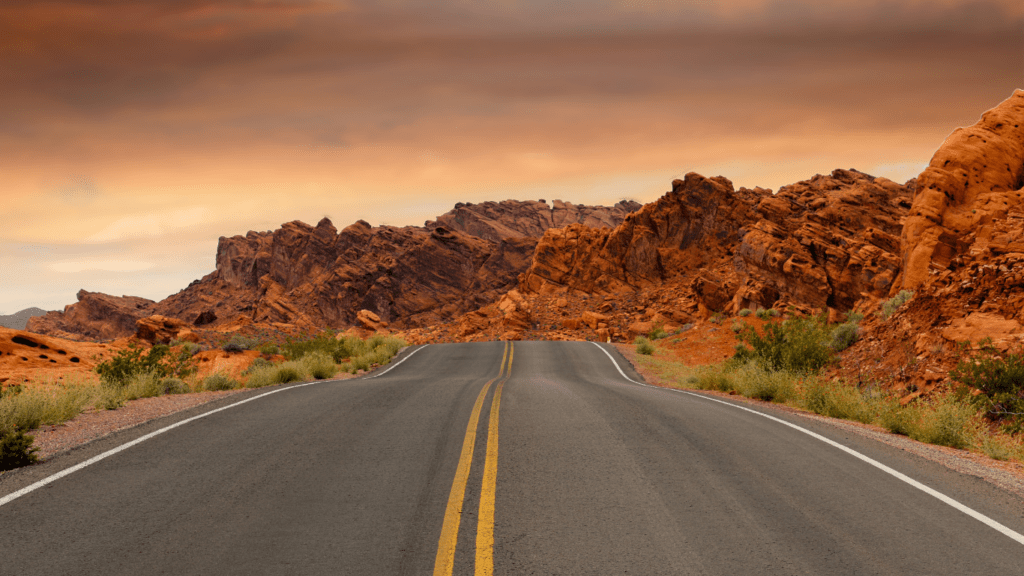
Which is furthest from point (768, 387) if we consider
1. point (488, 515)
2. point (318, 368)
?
point (318, 368)

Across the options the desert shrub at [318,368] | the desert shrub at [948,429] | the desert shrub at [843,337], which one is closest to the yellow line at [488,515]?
the desert shrub at [948,429]

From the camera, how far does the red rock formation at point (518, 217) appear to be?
162 metres

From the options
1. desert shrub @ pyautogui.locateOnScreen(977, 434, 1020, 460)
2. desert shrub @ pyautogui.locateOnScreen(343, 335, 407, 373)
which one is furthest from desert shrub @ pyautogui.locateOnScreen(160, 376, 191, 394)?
desert shrub @ pyautogui.locateOnScreen(977, 434, 1020, 460)

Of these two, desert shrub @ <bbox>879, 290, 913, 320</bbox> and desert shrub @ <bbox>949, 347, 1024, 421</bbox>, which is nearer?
desert shrub @ <bbox>949, 347, 1024, 421</bbox>

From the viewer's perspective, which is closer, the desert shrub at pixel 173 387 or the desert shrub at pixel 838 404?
the desert shrub at pixel 838 404

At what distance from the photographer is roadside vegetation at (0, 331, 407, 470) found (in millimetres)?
8211

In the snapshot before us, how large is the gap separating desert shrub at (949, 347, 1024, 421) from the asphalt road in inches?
182

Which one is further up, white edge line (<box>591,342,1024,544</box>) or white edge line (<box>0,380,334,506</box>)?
white edge line (<box>0,380,334,506</box>)

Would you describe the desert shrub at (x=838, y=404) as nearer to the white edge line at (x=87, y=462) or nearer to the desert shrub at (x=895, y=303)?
the desert shrub at (x=895, y=303)

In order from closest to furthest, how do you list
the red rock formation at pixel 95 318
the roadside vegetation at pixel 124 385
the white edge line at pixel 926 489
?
the white edge line at pixel 926 489 → the roadside vegetation at pixel 124 385 → the red rock formation at pixel 95 318

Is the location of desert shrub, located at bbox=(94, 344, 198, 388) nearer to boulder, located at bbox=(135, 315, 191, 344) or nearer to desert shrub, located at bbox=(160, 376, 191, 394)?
desert shrub, located at bbox=(160, 376, 191, 394)

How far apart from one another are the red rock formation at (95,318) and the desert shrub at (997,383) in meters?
133

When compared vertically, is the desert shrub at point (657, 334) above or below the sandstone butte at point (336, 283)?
below

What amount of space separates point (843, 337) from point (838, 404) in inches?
322
